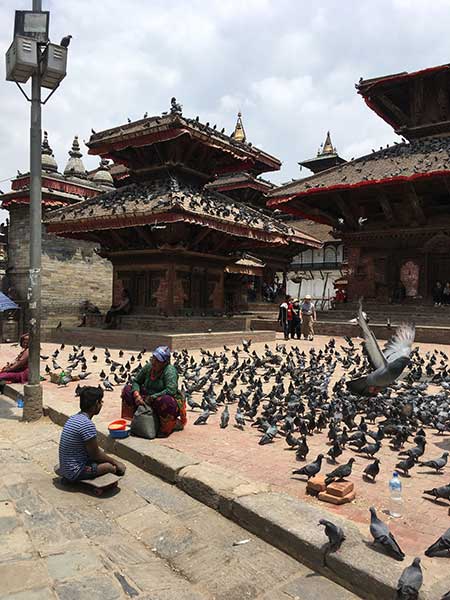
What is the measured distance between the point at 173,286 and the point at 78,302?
9.86 m

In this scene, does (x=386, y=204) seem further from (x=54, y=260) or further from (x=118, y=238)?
(x=54, y=260)

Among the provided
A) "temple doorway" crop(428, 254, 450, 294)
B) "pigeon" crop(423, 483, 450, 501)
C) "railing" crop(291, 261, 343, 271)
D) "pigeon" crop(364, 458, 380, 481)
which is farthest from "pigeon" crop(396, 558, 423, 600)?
"railing" crop(291, 261, 343, 271)

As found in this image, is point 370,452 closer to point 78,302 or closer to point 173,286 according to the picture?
point 173,286

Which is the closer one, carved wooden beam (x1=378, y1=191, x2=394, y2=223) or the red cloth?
the red cloth

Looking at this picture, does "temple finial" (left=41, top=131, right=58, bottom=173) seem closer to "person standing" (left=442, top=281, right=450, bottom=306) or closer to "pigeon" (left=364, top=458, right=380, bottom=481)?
"person standing" (left=442, top=281, right=450, bottom=306)

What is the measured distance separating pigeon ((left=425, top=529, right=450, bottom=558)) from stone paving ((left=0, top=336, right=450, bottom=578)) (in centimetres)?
6

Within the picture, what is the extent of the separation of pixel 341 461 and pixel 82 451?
276 centimetres

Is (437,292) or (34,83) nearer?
Result: (34,83)

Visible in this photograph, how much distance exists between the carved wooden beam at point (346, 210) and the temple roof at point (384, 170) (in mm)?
744

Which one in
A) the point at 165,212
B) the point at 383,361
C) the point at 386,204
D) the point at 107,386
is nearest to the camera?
the point at 383,361

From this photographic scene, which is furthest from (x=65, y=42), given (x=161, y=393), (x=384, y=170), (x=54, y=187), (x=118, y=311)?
(x=54, y=187)

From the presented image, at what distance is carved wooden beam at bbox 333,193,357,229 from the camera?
20652 mm

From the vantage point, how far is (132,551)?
3.73 m

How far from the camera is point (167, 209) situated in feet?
48.5
